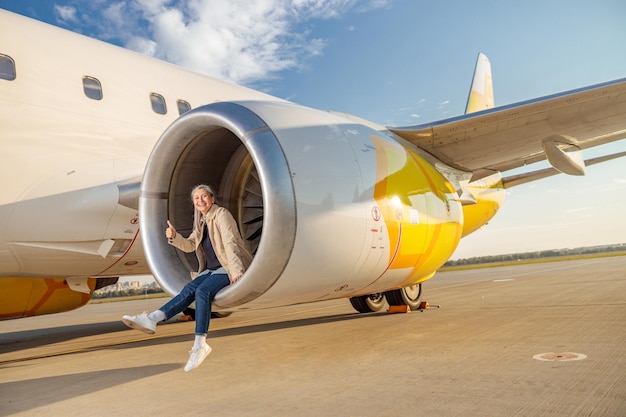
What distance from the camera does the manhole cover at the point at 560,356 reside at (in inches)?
120

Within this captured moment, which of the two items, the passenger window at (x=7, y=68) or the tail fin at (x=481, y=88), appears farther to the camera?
the tail fin at (x=481, y=88)

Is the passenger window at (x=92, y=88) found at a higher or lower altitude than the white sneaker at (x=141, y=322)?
higher

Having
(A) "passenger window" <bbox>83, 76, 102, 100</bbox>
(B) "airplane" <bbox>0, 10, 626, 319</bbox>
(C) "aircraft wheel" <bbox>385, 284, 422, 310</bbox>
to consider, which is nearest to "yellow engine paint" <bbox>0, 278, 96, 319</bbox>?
(B) "airplane" <bbox>0, 10, 626, 319</bbox>

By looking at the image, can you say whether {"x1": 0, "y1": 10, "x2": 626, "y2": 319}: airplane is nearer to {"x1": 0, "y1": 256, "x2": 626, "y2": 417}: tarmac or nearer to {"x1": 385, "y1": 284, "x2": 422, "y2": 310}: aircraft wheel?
{"x1": 385, "y1": 284, "x2": 422, "y2": 310}: aircraft wheel

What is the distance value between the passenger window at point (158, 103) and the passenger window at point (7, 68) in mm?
1499

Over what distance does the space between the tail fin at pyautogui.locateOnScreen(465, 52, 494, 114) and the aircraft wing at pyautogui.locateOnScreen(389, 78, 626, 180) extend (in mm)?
4876

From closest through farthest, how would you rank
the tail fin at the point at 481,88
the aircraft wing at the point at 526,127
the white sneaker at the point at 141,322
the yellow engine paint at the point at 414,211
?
1. the white sneaker at the point at 141,322
2. the yellow engine paint at the point at 414,211
3. the aircraft wing at the point at 526,127
4. the tail fin at the point at 481,88

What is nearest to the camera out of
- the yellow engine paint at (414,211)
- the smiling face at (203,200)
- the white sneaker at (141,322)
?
the white sneaker at (141,322)

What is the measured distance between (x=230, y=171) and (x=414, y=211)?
5.18ft

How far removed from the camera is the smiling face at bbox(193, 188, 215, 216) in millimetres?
3383

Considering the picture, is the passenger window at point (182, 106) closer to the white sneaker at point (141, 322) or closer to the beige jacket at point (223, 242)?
the beige jacket at point (223, 242)

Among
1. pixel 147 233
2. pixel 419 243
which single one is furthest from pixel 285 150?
pixel 419 243

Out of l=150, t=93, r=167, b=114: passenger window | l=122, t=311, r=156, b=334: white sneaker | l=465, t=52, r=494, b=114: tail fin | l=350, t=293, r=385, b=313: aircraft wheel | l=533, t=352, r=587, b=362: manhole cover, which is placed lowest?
l=350, t=293, r=385, b=313: aircraft wheel

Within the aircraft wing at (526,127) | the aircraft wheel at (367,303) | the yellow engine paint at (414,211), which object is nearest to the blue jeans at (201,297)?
the yellow engine paint at (414,211)
